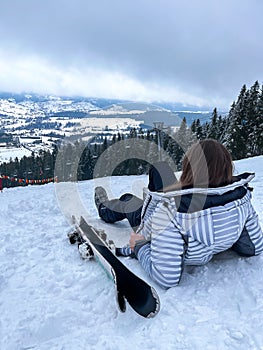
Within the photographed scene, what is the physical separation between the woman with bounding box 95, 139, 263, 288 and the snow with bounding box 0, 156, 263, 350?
12.7 inches

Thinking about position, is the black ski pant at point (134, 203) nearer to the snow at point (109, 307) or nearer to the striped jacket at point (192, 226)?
the striped jacket at point (192, 226)

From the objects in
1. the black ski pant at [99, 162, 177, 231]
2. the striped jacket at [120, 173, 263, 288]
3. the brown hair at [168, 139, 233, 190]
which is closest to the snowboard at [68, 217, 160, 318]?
the striped jacket at [120, 173, 263, 288]

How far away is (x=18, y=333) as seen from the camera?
9.16 ft

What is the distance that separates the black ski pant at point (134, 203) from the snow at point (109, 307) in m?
0.99

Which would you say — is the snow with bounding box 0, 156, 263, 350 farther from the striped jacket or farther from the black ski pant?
the black ski pant

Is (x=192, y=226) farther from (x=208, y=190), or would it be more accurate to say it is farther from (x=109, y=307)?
Result: (x=109, y=307)

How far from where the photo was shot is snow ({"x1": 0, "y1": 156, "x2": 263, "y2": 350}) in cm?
244

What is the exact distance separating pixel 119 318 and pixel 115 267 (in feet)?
2.11

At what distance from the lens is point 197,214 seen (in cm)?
289

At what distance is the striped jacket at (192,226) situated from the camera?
114 inches

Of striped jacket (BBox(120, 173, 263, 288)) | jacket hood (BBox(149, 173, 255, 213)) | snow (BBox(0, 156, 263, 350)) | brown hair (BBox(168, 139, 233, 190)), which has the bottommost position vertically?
snow (BBox(0, 156, 263, 350))

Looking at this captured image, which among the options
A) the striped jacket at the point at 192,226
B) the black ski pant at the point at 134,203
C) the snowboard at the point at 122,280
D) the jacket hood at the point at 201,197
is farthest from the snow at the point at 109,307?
the black ski pant at the point at 134,203

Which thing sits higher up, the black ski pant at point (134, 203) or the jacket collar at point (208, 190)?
the jacket collar at point (208, 190)

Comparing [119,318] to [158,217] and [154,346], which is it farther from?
[158,217]
